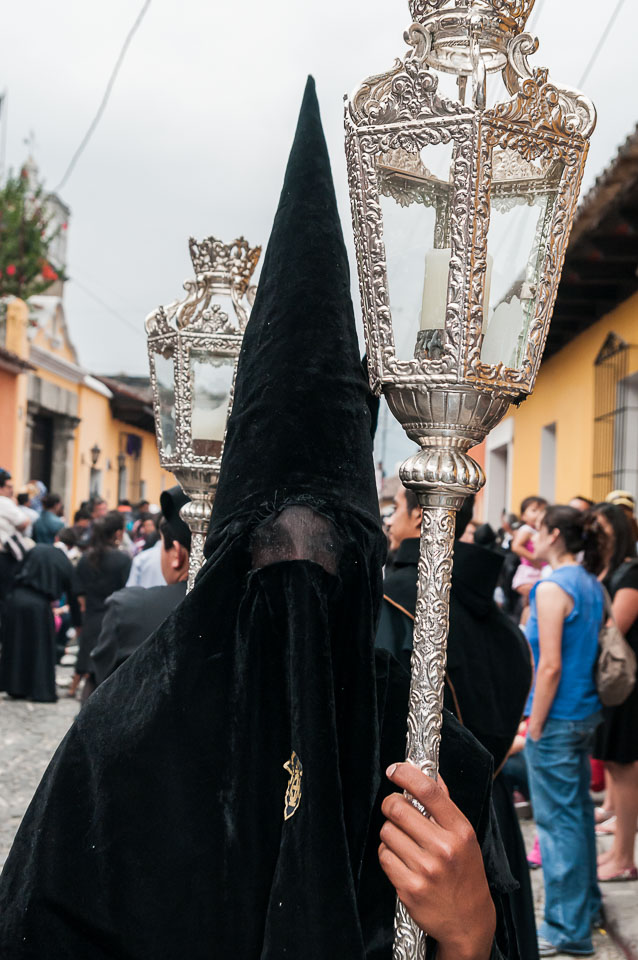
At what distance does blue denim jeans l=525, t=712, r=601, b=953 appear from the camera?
451 centimetres

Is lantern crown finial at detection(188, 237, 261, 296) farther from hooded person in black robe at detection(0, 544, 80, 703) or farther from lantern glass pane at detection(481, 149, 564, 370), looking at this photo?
hooded person in black robe at detection(0, 544, 80, 703)

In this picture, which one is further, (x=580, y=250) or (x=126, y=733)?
(x=580, y=250)

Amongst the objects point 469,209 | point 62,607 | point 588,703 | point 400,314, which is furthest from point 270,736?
point 62,607

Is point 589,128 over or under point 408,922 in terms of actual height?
over

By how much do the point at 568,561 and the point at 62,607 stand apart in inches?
413

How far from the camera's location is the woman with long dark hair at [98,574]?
974 cm

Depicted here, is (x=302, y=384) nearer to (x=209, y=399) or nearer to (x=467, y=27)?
(x=467, y=27)

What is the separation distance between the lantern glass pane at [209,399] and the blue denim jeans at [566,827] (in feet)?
8.78

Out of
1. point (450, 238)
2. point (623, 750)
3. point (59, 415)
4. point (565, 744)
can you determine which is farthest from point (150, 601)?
point (59, 415)

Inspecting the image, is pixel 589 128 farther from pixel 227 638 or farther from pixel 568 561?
pixel 568 561

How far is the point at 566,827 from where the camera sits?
4.59 metres

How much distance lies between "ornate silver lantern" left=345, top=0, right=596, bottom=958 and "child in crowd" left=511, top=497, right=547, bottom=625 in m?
5.96

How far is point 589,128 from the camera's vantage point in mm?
1521

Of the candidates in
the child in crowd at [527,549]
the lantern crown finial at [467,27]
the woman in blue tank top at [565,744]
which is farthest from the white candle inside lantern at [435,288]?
the child in crowd at [527,549]
